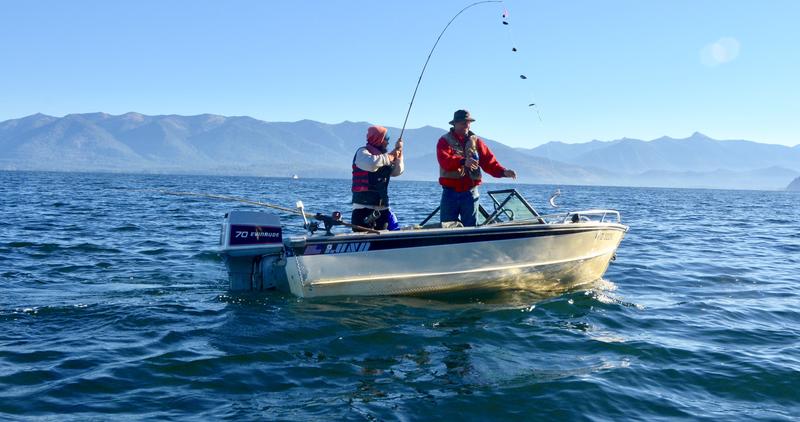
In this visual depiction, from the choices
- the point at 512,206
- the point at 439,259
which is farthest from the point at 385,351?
the point at 512,206

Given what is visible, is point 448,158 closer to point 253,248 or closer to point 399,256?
point 399,256

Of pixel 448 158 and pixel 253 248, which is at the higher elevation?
pixel 448 158

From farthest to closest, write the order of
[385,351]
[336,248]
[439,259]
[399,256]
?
[439,259] → [399,256] → [336,248] → [385,351]

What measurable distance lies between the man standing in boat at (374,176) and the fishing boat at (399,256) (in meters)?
0.42

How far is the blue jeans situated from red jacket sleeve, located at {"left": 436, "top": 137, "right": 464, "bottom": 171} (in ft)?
1.16

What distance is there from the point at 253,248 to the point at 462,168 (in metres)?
2.80

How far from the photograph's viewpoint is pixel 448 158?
27.8 feet

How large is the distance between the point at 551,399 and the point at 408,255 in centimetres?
309

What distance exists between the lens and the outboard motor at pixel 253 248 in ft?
26.1

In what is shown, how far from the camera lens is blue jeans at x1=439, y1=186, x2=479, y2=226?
342 inches

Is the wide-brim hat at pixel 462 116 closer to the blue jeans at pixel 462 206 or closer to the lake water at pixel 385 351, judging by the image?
the blue jeans at pixel 462 206

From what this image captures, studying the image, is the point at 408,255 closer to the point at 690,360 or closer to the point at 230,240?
the point at 230,240

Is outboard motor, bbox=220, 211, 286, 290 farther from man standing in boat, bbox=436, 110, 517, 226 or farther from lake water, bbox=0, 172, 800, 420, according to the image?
man standing in boat, bbox=436, 110, 517, 226

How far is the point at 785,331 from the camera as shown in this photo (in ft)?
24.9
